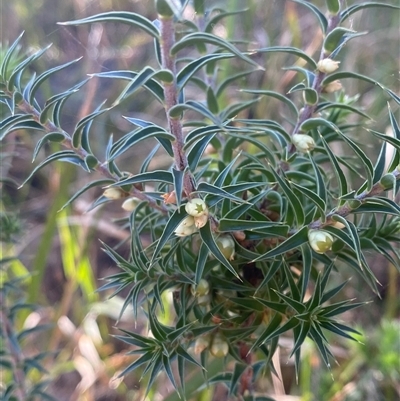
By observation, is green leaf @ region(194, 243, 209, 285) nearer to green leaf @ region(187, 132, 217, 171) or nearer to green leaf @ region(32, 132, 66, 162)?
green leaf @ region(187, 132, 217, 171)

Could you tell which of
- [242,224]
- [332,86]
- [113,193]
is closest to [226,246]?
[242,224]

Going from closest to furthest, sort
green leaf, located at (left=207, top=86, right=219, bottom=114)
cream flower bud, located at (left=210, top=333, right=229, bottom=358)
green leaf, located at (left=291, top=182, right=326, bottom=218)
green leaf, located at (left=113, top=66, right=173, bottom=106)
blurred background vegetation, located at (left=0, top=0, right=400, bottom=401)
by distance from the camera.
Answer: green leaf, located at (left=113, top=66, right=173, bottom=106) → green leaf, located at (left=291, top=182, right=326, bottom=218) → cream flower bud, located at (left=210, top=333, right=229, bottom=358) → green leaf, located at (left=207, top=86, right=219, bottom=114) → blurred background vegetation, located at (left=0, top=0, right=400, bottom=401)

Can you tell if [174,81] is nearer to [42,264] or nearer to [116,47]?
[42,264]

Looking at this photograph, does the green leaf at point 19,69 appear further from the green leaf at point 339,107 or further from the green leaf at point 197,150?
the green leaf at point 339,107

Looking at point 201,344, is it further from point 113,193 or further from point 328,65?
point 328,65

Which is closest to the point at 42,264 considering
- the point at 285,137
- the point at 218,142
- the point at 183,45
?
the point at 218,142

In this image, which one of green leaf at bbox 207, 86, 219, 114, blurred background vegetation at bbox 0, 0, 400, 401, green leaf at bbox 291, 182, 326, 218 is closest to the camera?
green leaf at bbox 291, 182, 326, 218

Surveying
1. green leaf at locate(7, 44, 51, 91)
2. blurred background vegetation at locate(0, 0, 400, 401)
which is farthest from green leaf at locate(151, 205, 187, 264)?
blurred background vegetation at locate(0, 0, 400, 401)
